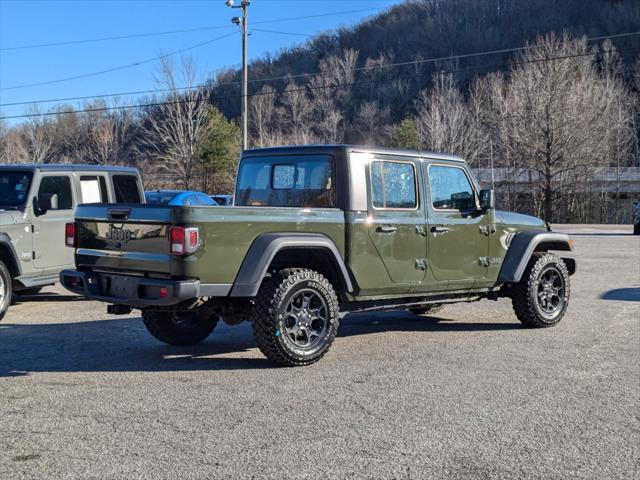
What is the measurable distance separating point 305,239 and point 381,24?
172m

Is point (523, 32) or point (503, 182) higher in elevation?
point (523, 32)

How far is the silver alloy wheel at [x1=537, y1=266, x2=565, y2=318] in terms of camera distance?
8805 mm

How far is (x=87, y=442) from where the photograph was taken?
445 cm

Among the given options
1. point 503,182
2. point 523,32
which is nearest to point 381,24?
A: point 523,32

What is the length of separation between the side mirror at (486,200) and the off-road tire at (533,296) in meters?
1.05

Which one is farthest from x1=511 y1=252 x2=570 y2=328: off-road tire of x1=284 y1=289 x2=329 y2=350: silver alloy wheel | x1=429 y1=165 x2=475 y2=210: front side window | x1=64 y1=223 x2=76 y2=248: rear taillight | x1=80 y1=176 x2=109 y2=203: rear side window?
x1=80 y1=176 x2=109 y2=203: rear side window

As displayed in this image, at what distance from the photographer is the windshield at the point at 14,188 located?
997 cm

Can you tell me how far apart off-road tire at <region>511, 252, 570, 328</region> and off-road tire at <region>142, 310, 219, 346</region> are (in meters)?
3.65

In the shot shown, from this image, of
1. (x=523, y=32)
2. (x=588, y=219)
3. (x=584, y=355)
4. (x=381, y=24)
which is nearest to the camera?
(x=584, y=355)

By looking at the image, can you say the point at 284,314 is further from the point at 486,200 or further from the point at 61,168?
the point at 61,168

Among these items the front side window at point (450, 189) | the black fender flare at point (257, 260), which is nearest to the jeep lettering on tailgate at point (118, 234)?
the black fender flare at point (257, 260)

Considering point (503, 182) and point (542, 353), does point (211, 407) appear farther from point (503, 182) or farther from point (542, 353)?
point (503, 182)

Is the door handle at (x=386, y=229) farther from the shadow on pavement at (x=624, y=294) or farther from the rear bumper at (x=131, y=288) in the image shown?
the shadow on pavement at (x=624, y=294)

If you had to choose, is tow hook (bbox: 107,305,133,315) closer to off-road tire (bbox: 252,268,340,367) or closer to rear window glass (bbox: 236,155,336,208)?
off-road tire (bbox: 252,268,340,367)
